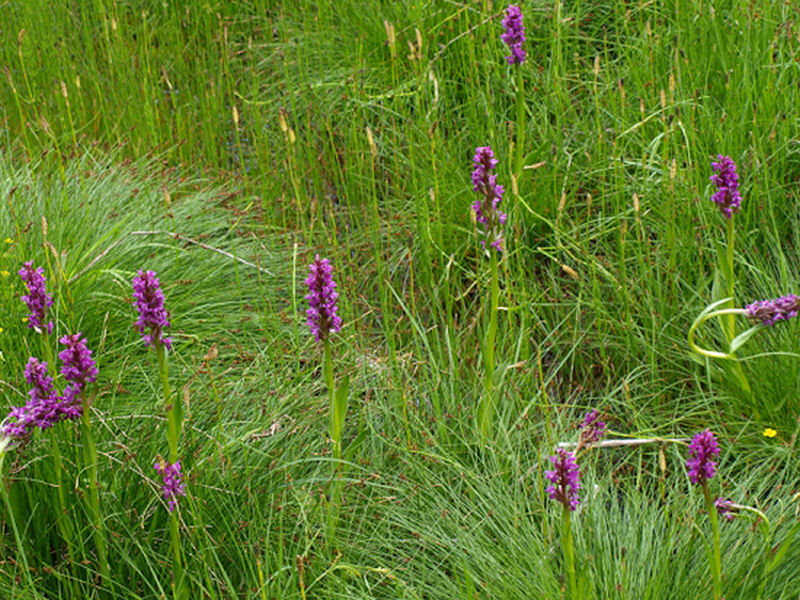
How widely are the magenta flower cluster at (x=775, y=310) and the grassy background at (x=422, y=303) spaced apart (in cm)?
21

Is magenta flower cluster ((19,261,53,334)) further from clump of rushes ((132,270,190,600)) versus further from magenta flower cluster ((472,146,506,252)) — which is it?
magenta flower cluster ((472,146,506,252))

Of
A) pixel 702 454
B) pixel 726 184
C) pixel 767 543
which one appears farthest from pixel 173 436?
pixel 726 184

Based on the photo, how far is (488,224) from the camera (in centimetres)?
199

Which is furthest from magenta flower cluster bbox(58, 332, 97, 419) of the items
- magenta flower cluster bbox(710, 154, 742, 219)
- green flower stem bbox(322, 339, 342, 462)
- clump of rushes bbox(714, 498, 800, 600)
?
magenta flower cluster bbox(710, 154, 742, 219)

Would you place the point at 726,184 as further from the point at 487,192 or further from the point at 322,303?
the point at 322,303

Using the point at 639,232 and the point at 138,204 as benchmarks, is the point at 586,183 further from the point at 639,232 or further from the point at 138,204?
the point at 138,204

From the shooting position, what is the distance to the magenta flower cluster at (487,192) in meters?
1.89

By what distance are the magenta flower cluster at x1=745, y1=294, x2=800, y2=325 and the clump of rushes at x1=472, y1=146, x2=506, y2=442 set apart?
0.56 m

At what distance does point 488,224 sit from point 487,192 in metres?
0.08

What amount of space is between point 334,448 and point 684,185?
1463 millimetres

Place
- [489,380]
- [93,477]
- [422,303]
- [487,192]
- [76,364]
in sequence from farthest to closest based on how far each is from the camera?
1. [422,303]
2. [489,380]
3. [487,192]
4. [93,477]
5. [76,364]

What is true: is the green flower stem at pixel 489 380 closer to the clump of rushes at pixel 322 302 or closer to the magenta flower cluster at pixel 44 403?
the clump of rushes at pixel 322 302

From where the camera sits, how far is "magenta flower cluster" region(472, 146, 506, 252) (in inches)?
74.3

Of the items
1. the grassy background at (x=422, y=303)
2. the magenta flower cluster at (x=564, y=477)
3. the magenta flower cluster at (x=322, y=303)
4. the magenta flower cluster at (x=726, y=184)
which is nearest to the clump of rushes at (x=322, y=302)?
the magenta flower cluster at (x=322, y=303)
